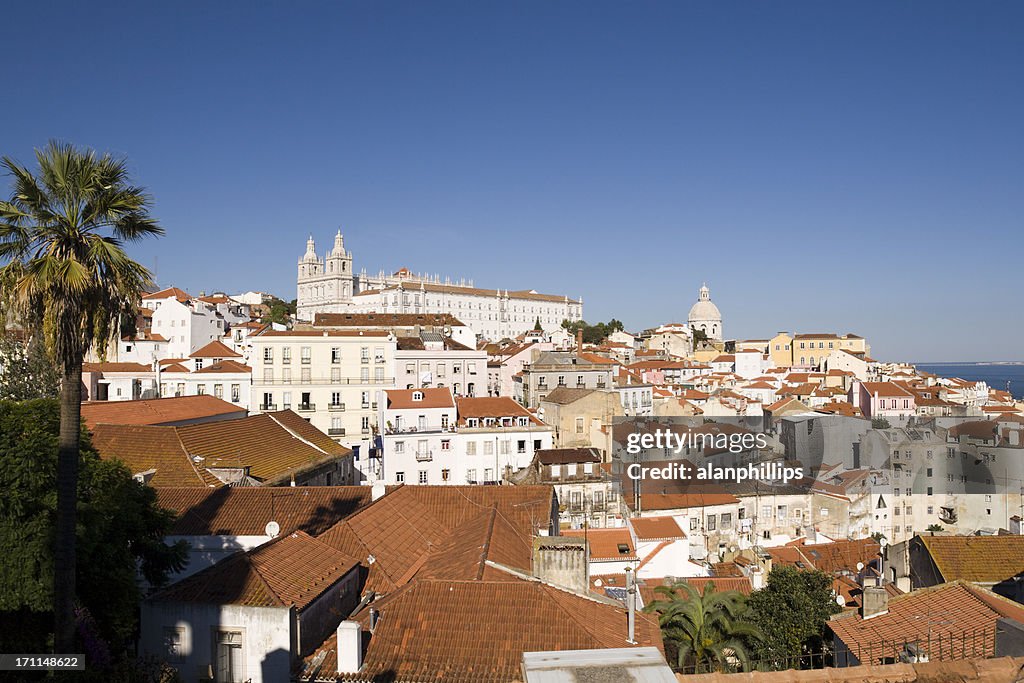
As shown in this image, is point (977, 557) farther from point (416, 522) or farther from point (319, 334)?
point (319, 334)

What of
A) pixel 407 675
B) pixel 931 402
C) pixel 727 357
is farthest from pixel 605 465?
pixel 727 357

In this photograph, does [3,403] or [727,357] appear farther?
[727,357]

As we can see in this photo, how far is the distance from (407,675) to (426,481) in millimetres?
31116

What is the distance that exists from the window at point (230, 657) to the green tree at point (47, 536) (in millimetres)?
1520

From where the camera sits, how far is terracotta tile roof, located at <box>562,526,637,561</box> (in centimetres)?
2522

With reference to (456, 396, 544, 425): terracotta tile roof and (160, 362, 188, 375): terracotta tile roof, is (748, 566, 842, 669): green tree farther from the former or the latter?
(160, 362, 188, 375): terracotta tile roof

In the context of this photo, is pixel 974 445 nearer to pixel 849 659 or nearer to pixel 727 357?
pixel 849 659

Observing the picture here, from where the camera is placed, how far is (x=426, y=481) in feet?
133

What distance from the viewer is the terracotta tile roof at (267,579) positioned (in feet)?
33.1

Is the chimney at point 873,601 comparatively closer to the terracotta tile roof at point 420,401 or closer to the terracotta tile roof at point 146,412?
the terracotta tile roof at point 146,412

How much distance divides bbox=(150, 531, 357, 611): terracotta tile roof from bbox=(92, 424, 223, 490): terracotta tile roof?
28.6 ft

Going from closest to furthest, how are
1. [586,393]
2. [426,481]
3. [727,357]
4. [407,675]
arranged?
1. [407,675]
2. [426,481]
3. [586,393]
4. [727,357]

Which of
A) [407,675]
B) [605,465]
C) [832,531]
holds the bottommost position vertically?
[832,531]

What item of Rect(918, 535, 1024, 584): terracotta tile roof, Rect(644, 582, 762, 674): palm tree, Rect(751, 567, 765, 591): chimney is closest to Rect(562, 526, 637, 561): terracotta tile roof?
Rect(751, 567, 765, 591): chimney
